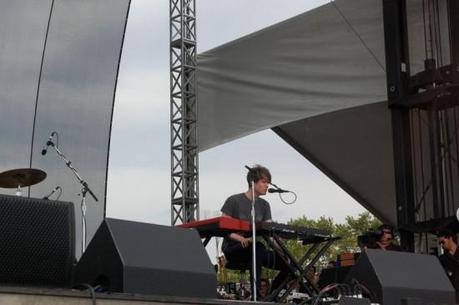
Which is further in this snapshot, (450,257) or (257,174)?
(450,257)

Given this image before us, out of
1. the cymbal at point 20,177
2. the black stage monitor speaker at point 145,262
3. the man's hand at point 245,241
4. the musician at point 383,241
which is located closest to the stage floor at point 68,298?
the black stage monitor speaker at point 145,262

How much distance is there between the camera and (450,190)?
27.3ft

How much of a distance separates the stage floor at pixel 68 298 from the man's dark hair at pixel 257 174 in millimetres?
2825

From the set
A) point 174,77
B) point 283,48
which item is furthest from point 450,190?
point 174,77

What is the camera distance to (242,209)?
614 centimetres

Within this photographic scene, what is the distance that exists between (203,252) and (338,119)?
7.45 meters

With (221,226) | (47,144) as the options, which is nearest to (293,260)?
(221,226)

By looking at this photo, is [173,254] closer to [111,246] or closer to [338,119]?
[111,246]

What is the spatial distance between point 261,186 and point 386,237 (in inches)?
71.4

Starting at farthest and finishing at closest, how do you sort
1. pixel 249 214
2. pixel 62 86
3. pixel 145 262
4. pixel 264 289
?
1. pixel 264 289
2. pixel 62 86
3. pixel 249 214
4. pixel 145 262

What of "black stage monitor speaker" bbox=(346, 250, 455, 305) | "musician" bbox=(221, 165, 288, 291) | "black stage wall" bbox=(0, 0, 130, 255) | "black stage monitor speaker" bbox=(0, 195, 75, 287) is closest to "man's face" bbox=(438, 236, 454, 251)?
"musician" bbox=(221, 165, 288, 291)

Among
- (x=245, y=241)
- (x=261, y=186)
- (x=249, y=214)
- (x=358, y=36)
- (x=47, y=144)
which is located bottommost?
(x=245, y=241)

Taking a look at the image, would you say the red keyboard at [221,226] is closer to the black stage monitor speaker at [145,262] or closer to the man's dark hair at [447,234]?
the black stage monitor speaker at [145,262]

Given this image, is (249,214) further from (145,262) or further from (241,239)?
(145,262)
